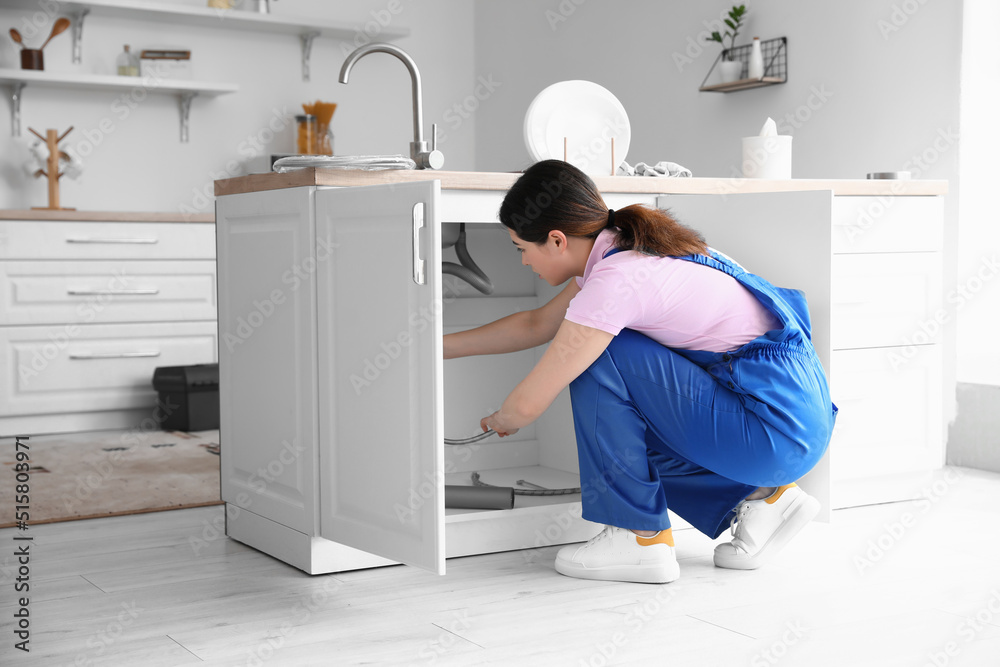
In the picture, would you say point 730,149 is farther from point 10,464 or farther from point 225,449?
point 10,464

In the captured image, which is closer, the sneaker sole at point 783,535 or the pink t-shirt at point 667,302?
the pink t-shirt at point 667,302

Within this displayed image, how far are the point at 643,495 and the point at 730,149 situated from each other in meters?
2.37

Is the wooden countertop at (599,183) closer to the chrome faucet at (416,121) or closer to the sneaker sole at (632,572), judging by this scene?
the chrome faucet at (416,121)

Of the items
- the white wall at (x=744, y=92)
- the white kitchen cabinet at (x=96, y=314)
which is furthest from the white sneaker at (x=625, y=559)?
the white kitchen cabinet at (x=96, y=314)

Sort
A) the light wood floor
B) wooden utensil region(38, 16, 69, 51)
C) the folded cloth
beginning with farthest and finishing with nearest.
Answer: wooden utensil region(38, 16, 69, 51)
the folded cloth
the light wood floor

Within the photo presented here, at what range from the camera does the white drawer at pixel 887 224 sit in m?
2.52

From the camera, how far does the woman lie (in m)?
1.87

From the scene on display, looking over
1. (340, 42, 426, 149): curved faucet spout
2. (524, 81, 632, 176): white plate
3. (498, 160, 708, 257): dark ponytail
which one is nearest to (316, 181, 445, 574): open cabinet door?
(498, 160, 708, 257): dark ponytail

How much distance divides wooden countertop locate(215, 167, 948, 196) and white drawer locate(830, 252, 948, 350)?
0.17 m

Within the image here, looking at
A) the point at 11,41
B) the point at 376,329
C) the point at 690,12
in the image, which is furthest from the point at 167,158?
the point at 376,329

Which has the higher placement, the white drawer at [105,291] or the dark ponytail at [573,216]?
the dark ponytail at [573,216]

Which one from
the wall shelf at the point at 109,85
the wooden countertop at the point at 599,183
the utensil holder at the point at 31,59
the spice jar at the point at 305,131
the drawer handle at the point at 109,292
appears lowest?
the drawer handle at the point at 109,292

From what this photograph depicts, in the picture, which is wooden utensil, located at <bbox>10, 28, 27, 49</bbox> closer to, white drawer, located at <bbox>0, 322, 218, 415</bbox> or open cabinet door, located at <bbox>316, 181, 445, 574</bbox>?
white drawer, located at <bbox>0, 322, 218, 415</bbox>

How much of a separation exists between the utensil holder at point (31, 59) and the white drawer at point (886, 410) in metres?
3.49
